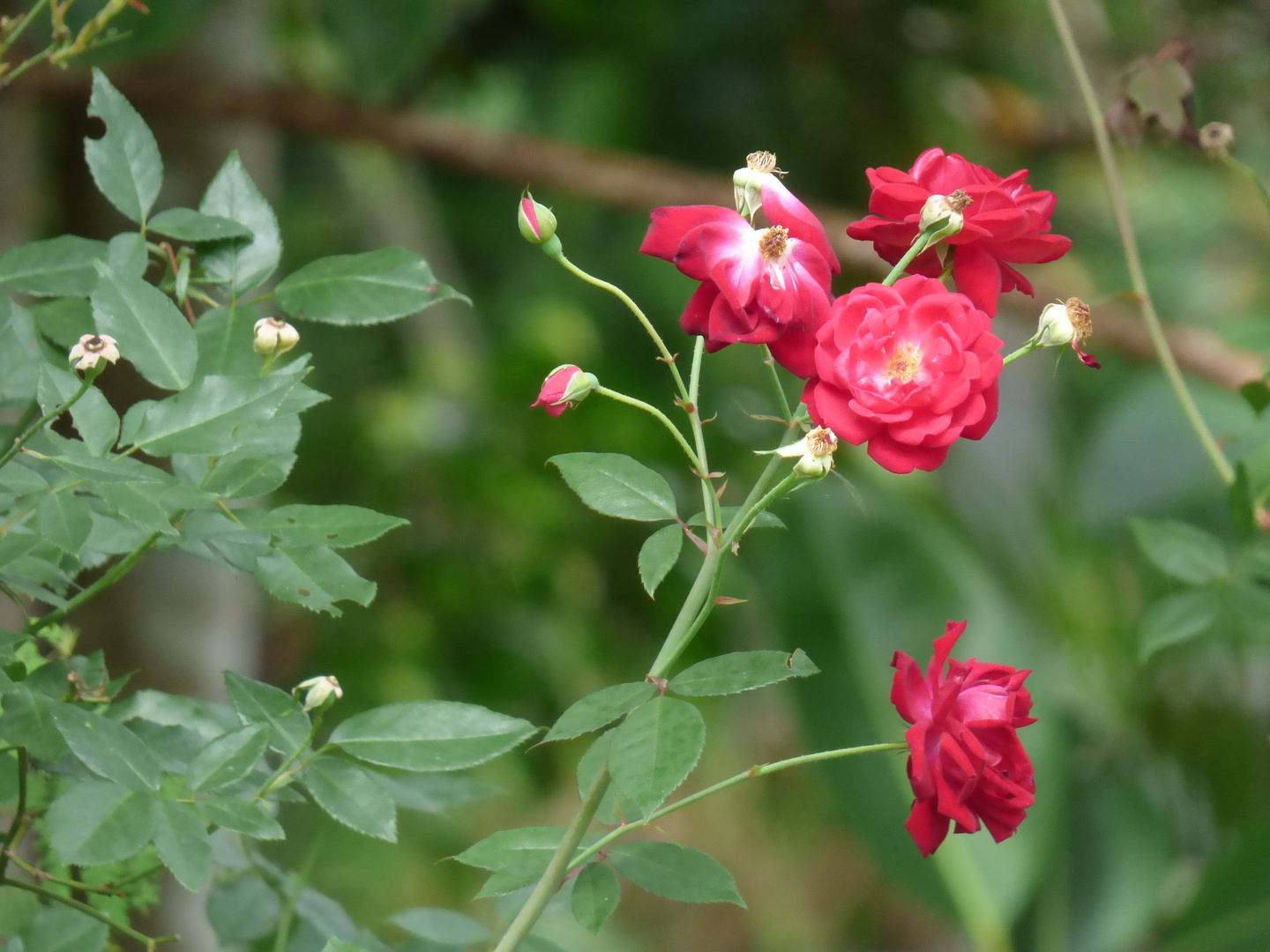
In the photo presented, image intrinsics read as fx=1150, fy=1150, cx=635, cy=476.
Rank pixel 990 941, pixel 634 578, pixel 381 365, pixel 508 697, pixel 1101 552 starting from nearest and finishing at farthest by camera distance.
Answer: pixel 990 941, pixel 508 697, pixel 634 578, pixel 1101 552, pixel 381 365

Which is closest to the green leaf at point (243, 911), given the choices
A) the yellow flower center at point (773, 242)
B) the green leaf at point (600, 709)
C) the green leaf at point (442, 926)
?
the green leaf at point (442, 926)

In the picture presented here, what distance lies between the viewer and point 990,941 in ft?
3.27

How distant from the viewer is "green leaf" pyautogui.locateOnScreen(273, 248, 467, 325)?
0.35 meters

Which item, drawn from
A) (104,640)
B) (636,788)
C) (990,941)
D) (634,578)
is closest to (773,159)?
(636,788)

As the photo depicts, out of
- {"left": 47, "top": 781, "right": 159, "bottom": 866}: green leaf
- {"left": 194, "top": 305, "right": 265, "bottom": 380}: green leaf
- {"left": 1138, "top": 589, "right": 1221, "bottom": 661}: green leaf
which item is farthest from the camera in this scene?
{"left": 1138, "top": 589, "right": 1221, "bottom": 661}: green leaf

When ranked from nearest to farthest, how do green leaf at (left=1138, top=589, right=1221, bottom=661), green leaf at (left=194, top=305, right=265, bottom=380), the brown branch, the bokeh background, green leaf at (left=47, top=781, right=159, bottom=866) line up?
green leaf at (left=47, top=781, right=159, bottom=866) < green leaf at (left=194, top=305, right=265, bottom=380) < green leaf at (left=1138, top=589, right=1221, bottom=661) < the brown branch < the bokeh background

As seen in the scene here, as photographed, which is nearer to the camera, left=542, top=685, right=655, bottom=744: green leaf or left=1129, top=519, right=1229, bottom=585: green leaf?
left=542, top=685, right=655, bottom=744: green leaf

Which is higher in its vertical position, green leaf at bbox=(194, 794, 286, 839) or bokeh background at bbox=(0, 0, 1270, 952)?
green leaf at bbox=(194, 794, 286, 839)

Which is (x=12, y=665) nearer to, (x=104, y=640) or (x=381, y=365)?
(x=104, y=640)

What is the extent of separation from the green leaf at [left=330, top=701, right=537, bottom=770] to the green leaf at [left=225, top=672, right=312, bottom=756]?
13mm

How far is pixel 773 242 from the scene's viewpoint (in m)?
0.30

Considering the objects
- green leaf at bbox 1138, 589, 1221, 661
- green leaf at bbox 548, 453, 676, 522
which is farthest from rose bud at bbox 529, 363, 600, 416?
green leaf at bbox 1138, 589, 1221, 661

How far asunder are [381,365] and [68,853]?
4.48 ft

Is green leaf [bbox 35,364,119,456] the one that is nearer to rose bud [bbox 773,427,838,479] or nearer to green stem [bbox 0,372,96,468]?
green stem [bbox 0,372,96,468]
